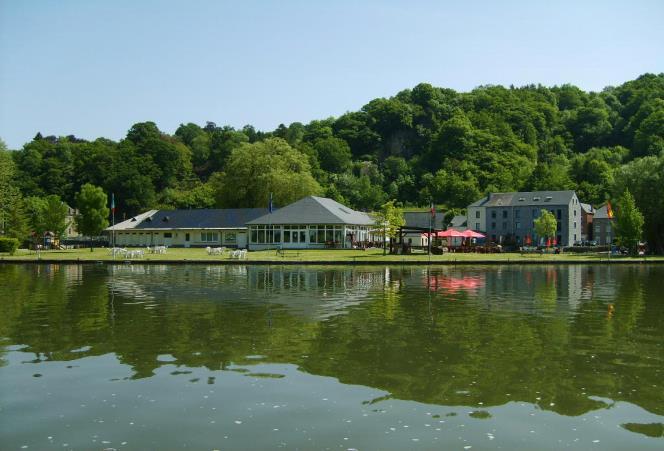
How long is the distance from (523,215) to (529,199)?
2.57 m

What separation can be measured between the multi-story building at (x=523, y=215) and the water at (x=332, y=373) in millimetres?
68872

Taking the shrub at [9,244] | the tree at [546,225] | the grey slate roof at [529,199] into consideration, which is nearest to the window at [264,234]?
the shrub at [9,244]

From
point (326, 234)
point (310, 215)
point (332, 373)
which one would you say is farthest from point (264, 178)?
point (332, 373)

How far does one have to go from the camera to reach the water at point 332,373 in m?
9.05

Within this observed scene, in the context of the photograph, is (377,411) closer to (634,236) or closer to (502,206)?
(634,236)

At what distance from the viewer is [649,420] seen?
9.58 metres

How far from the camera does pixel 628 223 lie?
61781 mm

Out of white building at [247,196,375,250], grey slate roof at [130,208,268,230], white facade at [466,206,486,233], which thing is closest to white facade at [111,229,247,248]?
grey slate roof at [130,208,268,230]

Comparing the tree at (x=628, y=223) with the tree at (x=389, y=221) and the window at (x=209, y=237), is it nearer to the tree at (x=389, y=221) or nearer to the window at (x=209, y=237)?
the tree at (x=389, y=221)

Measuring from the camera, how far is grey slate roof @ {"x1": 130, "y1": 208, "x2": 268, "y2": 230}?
80688 mm

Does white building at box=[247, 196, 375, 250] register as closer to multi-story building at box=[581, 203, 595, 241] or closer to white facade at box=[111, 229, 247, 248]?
white facade at box=[111, 229, 247, 248]

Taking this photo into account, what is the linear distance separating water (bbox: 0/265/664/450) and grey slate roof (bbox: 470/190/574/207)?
69.7 metres

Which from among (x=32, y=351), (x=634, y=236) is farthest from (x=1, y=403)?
(x=634, y=236)

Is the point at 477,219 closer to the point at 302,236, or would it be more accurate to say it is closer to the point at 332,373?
the point at 302,236
